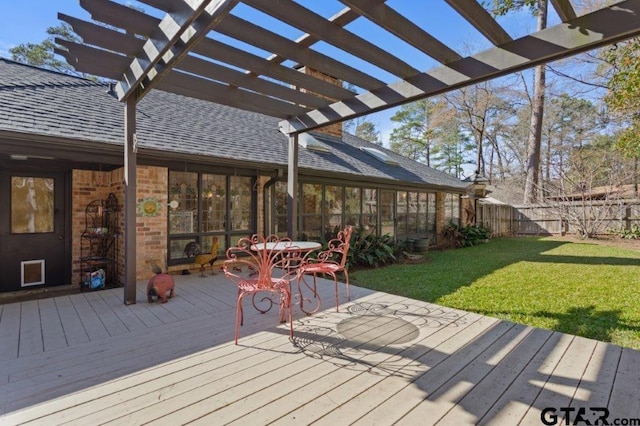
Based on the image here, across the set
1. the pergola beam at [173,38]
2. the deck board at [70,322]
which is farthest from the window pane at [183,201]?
the pergola beam at [173,38]

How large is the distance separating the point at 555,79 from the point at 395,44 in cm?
1683

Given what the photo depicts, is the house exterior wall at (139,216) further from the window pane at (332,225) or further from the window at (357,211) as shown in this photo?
the window pane at (332,225)

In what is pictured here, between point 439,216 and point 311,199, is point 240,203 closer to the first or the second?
point 311,199

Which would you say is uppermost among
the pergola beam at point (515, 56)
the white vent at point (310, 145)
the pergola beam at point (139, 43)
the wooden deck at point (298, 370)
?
the white vent at point (310, 145)

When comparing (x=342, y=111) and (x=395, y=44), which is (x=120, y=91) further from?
(x=395, y=44)

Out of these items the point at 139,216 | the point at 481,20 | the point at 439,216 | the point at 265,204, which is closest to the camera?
the point at 481,20

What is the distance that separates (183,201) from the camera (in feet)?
20.2

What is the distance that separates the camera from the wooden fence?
12.5 m

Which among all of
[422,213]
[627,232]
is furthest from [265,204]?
[627,232]

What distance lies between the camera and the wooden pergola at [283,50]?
2.73 meters

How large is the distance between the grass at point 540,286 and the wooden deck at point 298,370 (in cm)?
102

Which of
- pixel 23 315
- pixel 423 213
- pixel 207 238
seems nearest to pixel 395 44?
pixel 207 238

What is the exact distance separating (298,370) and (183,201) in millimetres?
4664

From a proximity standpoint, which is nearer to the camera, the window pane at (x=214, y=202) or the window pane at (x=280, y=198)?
the window pane at (x=214, y=202)
